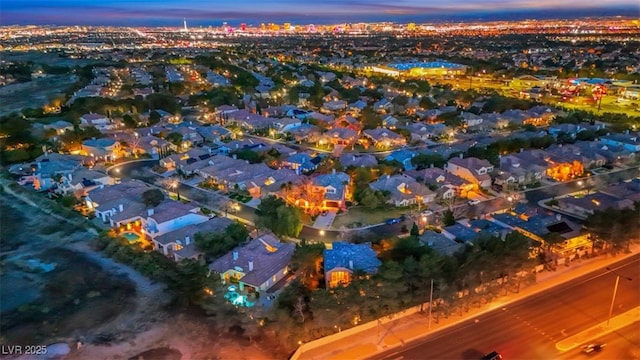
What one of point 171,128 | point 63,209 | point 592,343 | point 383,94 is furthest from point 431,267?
point 383,94

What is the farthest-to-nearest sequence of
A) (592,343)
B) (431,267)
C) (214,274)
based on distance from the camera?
(214,274) → (431,267) → (592,343)

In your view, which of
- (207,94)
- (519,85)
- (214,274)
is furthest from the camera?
(519,85)

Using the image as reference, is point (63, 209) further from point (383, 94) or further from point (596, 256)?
point (383, 94)

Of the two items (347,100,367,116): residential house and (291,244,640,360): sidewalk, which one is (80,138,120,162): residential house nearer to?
(347,100,367,116): residential house

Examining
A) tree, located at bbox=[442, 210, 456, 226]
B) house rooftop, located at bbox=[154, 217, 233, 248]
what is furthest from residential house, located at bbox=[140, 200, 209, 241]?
tree, located at bbox=[442, 210, 456, 226]

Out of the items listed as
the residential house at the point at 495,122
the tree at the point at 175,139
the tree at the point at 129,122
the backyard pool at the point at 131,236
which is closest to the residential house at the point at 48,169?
the tree at the point at 175,139

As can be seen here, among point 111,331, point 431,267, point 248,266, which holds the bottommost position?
point 111,331
